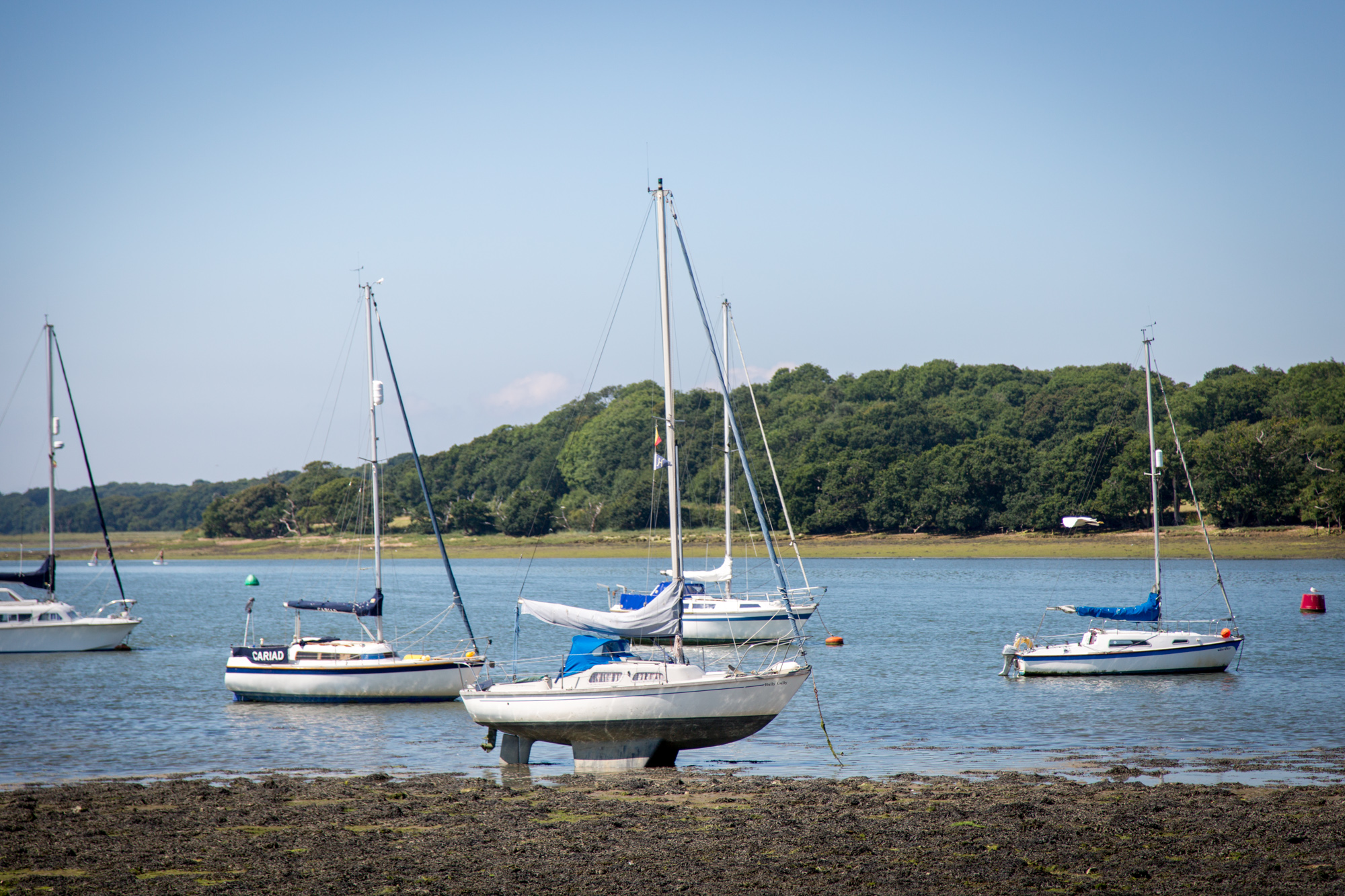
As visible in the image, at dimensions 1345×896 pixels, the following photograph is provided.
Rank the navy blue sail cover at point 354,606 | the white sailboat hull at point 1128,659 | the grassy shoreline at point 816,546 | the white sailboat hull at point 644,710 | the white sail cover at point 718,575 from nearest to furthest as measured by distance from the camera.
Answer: the white sailboat hull at point 644,710
the navy blue sail cover at point 354,606
the white sailboat hull at point 1128,659
the white sail cover at point 718,575
the grassy shoreline at point 816,546

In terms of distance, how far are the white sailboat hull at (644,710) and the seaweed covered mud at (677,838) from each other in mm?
1099

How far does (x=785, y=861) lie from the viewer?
45.0ft

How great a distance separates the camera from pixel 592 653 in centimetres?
2125

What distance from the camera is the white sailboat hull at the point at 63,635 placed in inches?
1687

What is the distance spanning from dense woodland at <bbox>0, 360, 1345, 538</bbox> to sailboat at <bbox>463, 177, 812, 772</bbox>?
168ft

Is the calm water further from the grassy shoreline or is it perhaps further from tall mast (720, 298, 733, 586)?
the grassy shoreline

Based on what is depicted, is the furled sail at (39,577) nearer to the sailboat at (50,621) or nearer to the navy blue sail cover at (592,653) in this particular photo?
the sailboat at (50,621)

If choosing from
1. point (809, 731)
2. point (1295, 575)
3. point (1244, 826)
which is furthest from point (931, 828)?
point (1295, 575)

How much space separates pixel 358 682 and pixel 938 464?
101579 millimetres

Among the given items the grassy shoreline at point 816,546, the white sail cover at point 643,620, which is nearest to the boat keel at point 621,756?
the white sail cover at point 643,620

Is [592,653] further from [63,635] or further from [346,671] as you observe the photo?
[63,635]

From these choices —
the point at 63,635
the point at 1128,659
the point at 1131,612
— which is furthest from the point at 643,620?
the point at 63,635

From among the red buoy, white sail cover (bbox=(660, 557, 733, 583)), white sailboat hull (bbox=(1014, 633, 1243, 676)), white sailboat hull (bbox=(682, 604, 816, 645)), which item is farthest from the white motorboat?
the red buoy

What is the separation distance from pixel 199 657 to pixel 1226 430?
99.2 meters
